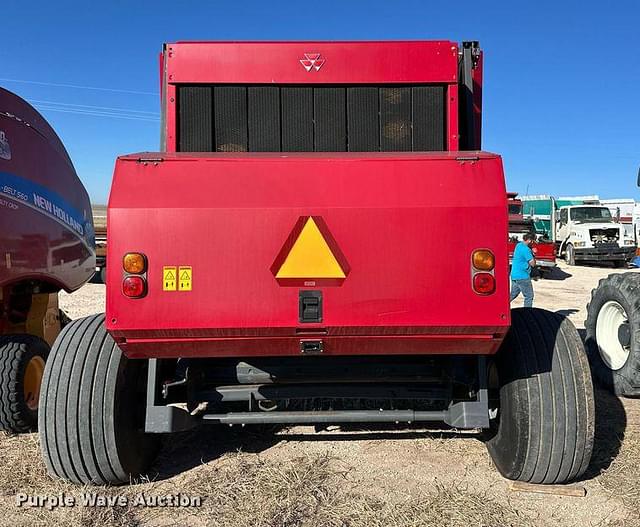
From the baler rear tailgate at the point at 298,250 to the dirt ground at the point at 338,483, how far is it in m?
1.00

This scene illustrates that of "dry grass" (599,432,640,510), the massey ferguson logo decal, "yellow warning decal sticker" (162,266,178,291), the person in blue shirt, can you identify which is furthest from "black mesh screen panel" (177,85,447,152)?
the person in blue shirt

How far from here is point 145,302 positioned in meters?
2.32

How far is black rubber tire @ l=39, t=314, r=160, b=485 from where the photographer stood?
282cm

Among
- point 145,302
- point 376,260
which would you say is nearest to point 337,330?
point 376,260

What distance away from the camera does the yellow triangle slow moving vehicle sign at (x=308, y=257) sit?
2.35 m

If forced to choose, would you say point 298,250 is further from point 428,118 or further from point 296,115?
point 428,118

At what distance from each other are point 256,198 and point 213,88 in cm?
137

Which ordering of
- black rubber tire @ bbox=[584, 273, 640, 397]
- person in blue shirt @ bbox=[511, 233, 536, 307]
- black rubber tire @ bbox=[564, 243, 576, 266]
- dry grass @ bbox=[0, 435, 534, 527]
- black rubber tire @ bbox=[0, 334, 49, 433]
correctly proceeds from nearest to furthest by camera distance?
dry grass @ bbox=[0, 435, 534, 527], black rubber tire @ bbox=[0, 334, 49, 433], black rubber tire @ bbox=[584, 273, 640, 397], person in blue shirt @ bbox=[511, 233, 536, 307], black rubber tire @ bbox=[564, 243, 576, 266]

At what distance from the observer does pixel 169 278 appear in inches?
91.7

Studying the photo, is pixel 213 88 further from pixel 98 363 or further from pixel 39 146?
pixel 39 146

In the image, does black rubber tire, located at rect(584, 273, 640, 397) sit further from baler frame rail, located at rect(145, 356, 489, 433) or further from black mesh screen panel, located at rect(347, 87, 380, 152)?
black mesh screen panel, located at rect(347, 87, 380, 152)

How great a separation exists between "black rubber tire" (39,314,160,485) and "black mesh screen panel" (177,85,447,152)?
1396 millimetres

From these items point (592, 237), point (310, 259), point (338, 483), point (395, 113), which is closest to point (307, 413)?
point (338, 483)

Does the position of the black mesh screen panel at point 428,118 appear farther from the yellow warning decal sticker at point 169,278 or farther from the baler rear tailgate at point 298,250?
the yellow warning decal sticker at point 169,278
